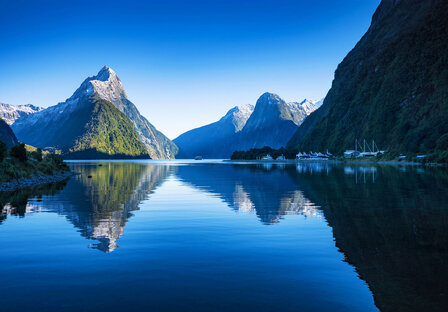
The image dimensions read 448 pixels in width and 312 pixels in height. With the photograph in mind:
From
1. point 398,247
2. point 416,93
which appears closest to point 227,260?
point 398,247

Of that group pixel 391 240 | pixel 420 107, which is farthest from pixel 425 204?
pixel 420 107

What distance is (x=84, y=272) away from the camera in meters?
12.3

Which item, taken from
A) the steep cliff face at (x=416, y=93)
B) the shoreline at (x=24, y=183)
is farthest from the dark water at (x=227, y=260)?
the steep cliff face at (x=416, y=93)

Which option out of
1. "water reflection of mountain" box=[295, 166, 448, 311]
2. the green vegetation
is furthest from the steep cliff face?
the green vegetation

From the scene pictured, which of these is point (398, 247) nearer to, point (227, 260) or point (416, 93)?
point (227, 260)

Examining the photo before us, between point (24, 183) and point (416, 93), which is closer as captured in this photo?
point (24, 183)

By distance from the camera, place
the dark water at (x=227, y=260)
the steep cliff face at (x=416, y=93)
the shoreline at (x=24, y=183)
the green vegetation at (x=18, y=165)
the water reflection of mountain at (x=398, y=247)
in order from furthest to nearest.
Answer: the steep cliff face at (x=416, y=93) < the green vegetation at (x=18, y=165) < the shoreline at (x=24, y=183) < the water reflection of mountain at (x=398, y=247) < the dark water at (x=227, y=260)

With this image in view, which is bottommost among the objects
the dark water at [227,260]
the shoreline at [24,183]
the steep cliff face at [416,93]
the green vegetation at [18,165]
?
the dark water at [227,260]

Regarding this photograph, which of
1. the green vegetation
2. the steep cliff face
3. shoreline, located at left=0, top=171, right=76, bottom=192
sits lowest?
shoreline, located at left=0, top=171, right=76, bottom=192

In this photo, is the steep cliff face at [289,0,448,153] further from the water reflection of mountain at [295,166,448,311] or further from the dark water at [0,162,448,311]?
the dark water at [0,162,448,311]

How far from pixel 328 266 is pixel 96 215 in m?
17.6

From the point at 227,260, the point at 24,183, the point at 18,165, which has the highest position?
the point at 18,165

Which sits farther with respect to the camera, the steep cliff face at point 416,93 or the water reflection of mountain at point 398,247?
the steep cliff face at point 416,93

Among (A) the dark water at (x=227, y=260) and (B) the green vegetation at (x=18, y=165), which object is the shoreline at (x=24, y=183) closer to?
(B) the green vegetation at (x=18, y=165)
